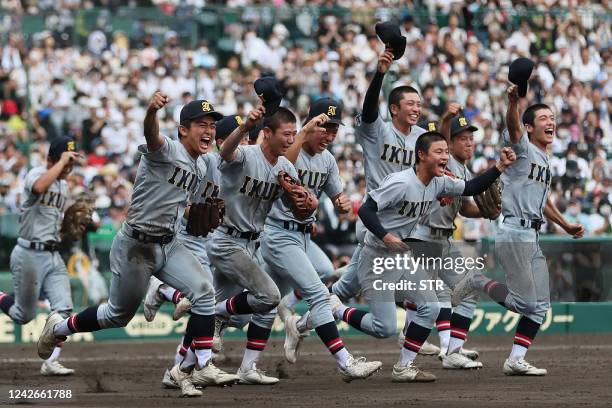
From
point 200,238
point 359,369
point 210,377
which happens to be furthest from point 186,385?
point 200,238

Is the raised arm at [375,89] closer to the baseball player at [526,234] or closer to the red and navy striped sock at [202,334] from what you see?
the baseball player at [526,234]

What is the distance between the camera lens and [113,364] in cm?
1340

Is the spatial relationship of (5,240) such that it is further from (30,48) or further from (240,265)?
(240,265)

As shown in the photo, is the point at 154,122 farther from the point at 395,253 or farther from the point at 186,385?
the point at 395,253

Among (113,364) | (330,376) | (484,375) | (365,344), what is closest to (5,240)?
(113,364)

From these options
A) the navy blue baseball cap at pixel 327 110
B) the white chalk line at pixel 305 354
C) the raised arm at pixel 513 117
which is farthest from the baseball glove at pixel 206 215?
the white chalk line at pixel 305 354

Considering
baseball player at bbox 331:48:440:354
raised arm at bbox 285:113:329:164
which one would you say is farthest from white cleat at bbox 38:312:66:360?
baseball player at bbox 331:48:440:354

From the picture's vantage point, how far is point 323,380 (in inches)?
448

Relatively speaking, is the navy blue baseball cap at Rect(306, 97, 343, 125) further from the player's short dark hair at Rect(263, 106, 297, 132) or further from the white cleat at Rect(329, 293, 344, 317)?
the white cleat at Rect(329, 293, 344, 317)

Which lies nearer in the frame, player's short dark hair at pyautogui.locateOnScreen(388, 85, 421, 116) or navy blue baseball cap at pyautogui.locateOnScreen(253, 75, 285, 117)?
navy blue baseball cap at pyautogui.locateOnScreen(253, 75, 285, 117)

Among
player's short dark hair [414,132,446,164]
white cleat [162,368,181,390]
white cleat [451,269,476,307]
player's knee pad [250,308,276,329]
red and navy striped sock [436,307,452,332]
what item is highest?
player's short dark hair [414,132,446,164]

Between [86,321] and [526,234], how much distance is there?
13.3ft

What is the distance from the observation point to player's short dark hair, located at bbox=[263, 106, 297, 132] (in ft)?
34.5

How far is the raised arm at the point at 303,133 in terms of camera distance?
10484mm
